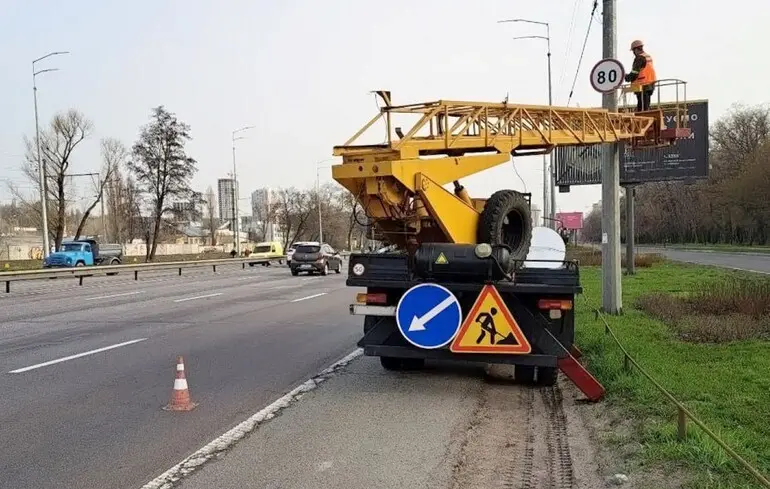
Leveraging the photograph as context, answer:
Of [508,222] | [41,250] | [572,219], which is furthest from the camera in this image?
[41,250]

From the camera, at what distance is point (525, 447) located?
615 centimetres

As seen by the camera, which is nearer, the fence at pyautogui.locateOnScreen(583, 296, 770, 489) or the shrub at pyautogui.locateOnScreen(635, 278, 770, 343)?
the fence at pyautogui.locateOnScreen(583, 296, 770, 489)

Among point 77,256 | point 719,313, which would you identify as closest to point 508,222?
point 719,313

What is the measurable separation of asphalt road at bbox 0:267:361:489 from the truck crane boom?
2.49 m

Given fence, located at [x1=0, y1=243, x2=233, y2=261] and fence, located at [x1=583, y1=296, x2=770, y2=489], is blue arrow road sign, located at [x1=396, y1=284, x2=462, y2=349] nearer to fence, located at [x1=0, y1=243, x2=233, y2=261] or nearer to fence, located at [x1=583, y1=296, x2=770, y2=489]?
fence, located at [x1=583, y1=296, x2=770, y2=489]

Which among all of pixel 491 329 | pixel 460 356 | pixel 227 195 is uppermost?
pixel 227 195

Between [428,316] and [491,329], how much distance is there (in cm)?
70

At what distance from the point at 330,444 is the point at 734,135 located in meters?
87.8

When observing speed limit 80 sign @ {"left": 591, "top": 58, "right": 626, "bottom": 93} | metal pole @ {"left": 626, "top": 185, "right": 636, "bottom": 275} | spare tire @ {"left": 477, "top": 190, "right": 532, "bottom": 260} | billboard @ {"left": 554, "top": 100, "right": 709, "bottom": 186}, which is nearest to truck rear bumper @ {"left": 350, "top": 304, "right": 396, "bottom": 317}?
spare tire @ {"left": 477, "top": 190, "right": 532, "bottom": 260}

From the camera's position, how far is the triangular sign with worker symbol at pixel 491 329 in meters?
7.55

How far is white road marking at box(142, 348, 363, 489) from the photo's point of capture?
17.0 ft

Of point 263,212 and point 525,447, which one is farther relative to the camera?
point 263,212

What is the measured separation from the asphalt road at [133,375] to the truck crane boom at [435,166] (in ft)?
8.18

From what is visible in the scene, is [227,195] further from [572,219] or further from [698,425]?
[698,425]
